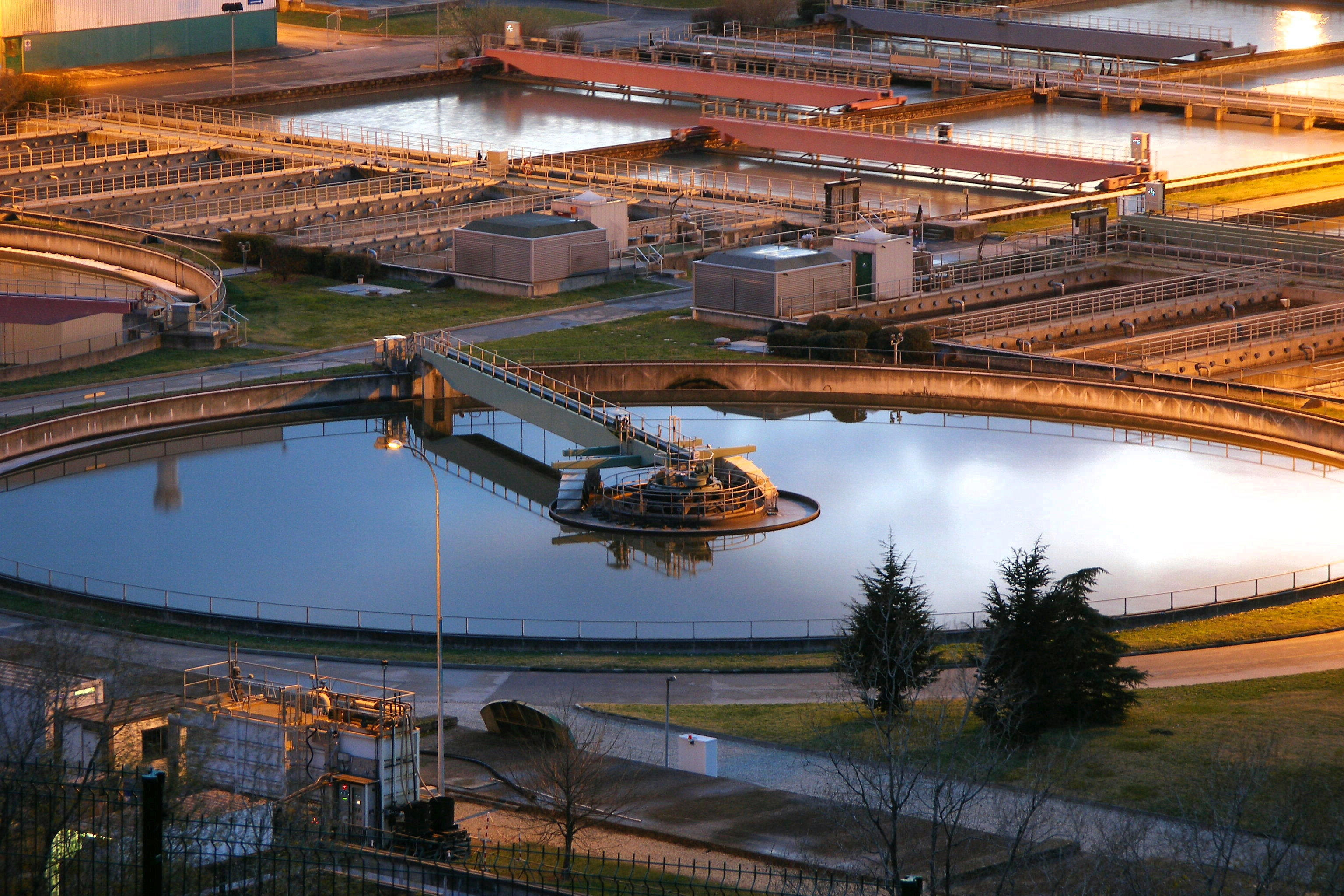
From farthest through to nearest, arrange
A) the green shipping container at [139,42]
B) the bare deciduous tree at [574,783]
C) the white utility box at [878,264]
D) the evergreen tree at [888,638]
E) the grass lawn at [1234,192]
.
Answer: the green shipping container at [139,42] → the grass lawn at [1234,192] → the white utility box at [878,264] → the evergreen tree at [888,638] → the bare deciduous tree at [574,783]

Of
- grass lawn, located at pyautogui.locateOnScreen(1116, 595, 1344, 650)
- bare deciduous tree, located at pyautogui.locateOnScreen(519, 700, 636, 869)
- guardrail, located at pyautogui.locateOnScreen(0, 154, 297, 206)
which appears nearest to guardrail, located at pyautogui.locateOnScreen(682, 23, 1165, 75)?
guardrail, located at pyautogui.locateOnScreen(0, 154, 297, 206)

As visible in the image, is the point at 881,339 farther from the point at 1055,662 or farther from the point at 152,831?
the point at 152,831

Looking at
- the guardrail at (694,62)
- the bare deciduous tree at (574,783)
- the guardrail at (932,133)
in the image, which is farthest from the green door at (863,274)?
the guardrail at (694,62)

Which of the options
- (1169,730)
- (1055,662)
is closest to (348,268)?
(1055,662)

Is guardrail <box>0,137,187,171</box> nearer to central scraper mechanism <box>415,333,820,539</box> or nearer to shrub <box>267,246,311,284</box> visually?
shrub <box>267,246,311,284</box>

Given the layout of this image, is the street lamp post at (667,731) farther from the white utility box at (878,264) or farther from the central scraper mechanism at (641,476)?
the white utility box at (878,264)

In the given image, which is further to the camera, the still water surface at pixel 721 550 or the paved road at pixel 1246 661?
the still water surface at pixel 721 550

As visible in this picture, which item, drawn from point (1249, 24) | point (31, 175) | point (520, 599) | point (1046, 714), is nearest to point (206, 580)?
point (520, 599)
